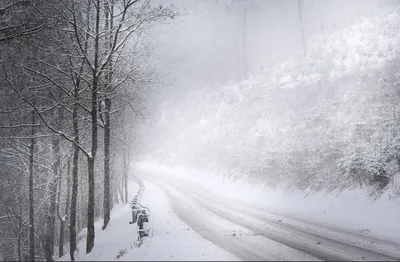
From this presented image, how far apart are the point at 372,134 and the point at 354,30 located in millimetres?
25489

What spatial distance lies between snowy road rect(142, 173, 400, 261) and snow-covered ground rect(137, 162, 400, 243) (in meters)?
0.98

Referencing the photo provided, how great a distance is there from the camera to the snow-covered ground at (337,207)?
12.6 m

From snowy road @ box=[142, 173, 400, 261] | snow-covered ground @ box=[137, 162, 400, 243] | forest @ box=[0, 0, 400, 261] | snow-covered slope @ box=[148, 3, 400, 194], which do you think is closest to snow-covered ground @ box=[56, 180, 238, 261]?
snowy road @ box=[142, 173, 400, 261]

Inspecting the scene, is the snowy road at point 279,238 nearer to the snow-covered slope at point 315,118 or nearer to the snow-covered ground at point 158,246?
the snow-covered ground at point 158,246

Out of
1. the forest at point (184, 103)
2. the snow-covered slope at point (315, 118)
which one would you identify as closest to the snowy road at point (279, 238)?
the forest at point (184, 103)

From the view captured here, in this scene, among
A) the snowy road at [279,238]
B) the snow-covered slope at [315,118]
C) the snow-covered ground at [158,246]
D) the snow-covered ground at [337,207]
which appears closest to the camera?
the snow-covered ground at [158,246]

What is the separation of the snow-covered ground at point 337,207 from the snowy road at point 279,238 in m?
0.98

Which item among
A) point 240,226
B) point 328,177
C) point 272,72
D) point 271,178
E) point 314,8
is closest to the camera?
point 240,226

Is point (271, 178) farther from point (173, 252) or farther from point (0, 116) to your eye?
point (0, 116)

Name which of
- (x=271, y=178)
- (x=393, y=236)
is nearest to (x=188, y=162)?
(x=271, y=178)

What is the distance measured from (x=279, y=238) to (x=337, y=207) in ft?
18.3

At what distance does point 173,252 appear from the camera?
9.56m

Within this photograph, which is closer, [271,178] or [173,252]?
[173,252]

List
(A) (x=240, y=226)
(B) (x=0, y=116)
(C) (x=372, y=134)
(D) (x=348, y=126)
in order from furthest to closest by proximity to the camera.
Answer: (D) (x=348, y=126), (C) (x=372, y=134), (B) (x=0, y=116), (A) (x=240, y=226)
